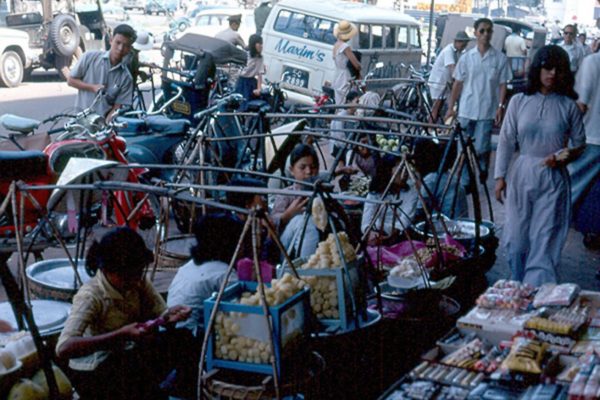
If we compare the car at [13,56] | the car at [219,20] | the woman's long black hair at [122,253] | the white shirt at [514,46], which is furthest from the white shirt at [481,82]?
the car at [219,20]

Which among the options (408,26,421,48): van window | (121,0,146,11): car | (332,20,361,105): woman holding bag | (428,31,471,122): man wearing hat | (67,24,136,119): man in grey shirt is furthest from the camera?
(121,0,146,11): car

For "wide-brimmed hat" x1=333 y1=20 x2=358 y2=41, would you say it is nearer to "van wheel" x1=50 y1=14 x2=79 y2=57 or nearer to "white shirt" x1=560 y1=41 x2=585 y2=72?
"white shirt" x1=560 y1=41 x2=585 y2=72

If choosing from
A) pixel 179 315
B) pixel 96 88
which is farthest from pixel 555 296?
pixel 96 88

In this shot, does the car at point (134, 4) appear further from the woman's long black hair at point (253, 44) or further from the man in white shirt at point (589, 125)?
the man in white shirt at point (589, 125)


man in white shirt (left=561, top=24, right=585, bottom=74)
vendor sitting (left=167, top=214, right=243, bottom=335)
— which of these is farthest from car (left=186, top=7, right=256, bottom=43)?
vendor sitting (left=167, top=214, right=243, bottom=335)

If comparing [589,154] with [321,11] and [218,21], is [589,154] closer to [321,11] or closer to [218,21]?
[321,11]

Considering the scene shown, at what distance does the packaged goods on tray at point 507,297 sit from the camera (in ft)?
12.8

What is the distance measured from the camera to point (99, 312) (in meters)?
3.09

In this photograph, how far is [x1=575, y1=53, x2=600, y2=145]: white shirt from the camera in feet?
21.9

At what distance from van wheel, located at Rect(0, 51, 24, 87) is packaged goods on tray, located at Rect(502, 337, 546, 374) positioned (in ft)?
49.2

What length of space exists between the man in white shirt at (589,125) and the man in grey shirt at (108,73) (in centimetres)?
399

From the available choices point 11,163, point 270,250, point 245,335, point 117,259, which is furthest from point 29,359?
point 11,163

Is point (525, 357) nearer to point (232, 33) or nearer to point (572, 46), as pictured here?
point (232, 33)

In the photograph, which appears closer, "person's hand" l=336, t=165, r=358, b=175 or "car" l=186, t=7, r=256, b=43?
"person's hand" l=336, t=165, r=358, b=175
